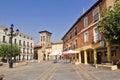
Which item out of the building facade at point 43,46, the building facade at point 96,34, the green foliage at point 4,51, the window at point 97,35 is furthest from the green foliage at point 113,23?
the building facade at point 43,46

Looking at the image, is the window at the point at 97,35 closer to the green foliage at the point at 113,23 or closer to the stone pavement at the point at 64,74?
the stone pavement at the point at 64,74

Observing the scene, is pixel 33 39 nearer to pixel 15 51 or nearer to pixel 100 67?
pixel 15 51

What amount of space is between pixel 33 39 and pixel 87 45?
59.4 meters

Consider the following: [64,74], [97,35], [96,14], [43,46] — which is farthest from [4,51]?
[43,46]

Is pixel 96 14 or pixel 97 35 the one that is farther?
pixel 96 14

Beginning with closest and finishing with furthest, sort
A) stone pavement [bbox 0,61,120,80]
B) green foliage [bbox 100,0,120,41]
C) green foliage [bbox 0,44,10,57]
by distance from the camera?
1. stone pavement [bbox 0,61,120,80]
2. green foliage [bbox 100,0,120,41]
3. green foliage [bbox 0,44,10,57]

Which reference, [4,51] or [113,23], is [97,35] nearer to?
[113,23]

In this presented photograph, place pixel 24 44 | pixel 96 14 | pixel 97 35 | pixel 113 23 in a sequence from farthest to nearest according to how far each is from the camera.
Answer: pixel 24 44 < pixel 96 14 < pixel 97 35 < pixel 113 23

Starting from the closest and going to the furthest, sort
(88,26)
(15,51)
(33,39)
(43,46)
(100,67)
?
1. (100,67)
2. (88,26)
3. (15,51)
4. (33,39)
5. (43,46)

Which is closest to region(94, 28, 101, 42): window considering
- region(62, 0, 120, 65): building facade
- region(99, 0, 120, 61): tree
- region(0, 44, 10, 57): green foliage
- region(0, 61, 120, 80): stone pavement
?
region(62, 0, 120, 65): building facade

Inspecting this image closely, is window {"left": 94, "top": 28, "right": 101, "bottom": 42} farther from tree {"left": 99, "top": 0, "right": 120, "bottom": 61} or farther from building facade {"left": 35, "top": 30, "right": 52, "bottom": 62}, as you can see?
building facade {"left": 35, "top": 30, "right": 52, "bottom": 62}

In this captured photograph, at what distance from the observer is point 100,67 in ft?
75.2

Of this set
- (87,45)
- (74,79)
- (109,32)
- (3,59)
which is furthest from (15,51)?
(74,79)

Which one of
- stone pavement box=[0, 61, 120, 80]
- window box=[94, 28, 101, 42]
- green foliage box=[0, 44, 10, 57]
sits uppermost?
window box=[94, 28, 101, 42]
